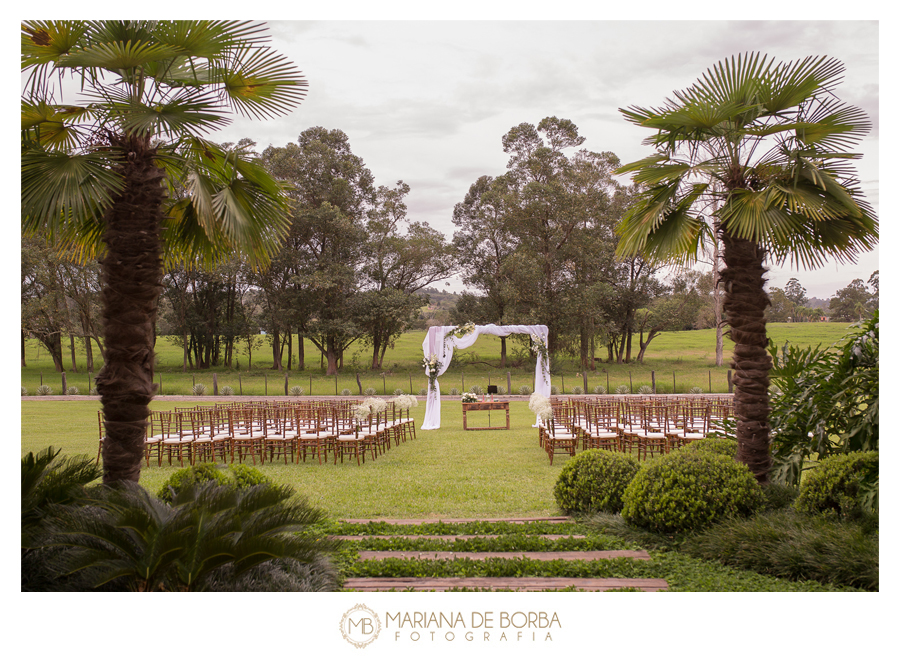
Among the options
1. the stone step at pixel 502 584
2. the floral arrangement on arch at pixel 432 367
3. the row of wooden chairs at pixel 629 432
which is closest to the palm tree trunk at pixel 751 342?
the stone step at pixel 502 584

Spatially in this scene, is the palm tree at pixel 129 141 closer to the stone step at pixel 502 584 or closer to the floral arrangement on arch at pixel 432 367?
the stone step at pixel 502 584

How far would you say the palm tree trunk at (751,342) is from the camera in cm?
488

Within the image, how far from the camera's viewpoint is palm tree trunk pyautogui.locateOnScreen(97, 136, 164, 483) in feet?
13.2

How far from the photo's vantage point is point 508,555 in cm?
404

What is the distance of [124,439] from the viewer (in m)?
4.07

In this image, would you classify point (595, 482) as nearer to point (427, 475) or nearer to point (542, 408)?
point (427, 475)

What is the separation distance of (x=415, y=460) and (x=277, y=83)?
21.8 ft

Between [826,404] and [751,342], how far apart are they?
1.02 m

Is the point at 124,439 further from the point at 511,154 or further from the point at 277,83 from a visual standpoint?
the point at 511,154
